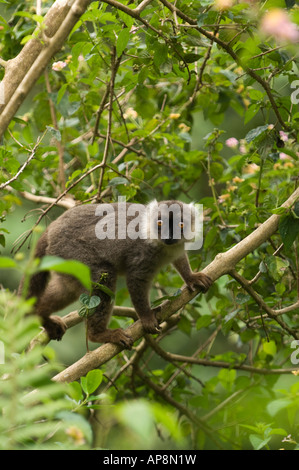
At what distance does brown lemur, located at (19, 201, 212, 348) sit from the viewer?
14.1 feet

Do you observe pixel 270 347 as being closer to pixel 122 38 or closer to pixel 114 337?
pixel 114 337

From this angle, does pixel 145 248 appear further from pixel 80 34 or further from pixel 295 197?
pixel 80 34

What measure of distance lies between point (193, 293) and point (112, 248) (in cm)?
79

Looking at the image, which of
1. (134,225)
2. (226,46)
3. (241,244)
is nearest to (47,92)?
(134,225)

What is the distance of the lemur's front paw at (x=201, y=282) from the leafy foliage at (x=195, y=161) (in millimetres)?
237

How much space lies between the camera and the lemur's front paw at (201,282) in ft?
13.4

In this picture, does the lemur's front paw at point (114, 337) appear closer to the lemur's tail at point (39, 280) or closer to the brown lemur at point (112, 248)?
the brown lemur at point (112, 248)

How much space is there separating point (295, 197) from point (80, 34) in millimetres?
1999

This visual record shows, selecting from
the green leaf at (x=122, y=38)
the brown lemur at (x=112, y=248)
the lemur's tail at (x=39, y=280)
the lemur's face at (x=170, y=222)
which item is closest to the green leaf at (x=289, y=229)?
the brown lemur at (x=112, y=248)

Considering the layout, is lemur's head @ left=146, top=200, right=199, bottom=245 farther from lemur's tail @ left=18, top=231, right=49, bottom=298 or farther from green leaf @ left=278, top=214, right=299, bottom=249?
green leaf @ left=278, top=214, right=299, bottom=249

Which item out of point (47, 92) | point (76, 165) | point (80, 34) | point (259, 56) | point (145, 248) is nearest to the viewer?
point (259, 56)

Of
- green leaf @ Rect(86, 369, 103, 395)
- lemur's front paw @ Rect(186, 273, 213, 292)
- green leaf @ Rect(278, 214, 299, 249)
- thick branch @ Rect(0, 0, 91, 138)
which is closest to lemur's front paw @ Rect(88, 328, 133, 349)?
lemur's front paw @ Rect(186, 273, 213, 292)

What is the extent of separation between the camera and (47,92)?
5191mm

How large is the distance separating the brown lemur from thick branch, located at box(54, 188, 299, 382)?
0.75 feet
